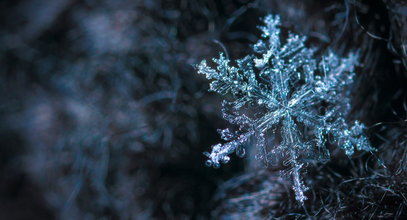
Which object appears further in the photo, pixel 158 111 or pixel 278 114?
pixel 158 111

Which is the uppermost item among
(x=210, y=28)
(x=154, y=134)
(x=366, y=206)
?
(x=210, y=28)

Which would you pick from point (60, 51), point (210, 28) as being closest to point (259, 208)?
point (210, 28)

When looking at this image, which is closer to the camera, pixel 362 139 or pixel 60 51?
pixel 362 139

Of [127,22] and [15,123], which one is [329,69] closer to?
[127,22]
